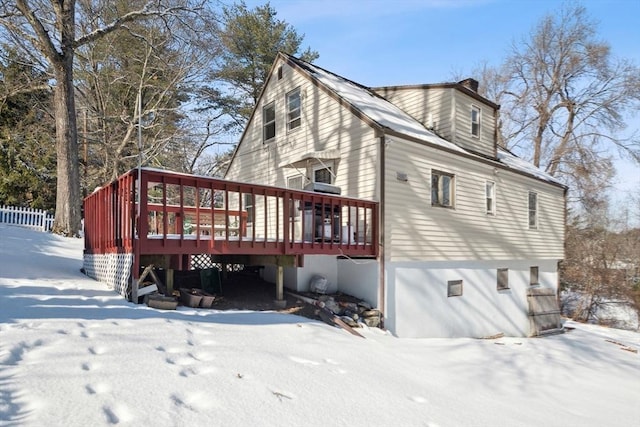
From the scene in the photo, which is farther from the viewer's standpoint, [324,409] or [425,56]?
[425,56]

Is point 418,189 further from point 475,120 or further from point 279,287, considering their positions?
point 475,120

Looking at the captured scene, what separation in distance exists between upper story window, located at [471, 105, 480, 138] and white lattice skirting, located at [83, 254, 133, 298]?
33.0 ft

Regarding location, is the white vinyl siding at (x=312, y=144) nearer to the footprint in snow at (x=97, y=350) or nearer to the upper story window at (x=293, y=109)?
the upper story window at (x=293, y=109)

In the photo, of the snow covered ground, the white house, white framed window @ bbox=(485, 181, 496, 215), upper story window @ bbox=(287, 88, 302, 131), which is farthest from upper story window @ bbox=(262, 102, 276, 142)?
the snow covered ground

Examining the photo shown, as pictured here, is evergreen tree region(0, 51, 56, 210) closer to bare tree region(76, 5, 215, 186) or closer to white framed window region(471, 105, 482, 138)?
bare tree region(76, 5, 215, 186)

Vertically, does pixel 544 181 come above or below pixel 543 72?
below

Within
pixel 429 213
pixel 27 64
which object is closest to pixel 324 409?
pixel 429 213

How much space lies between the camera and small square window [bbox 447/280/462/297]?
9.48 meters

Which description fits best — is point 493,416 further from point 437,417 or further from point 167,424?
point 167,424

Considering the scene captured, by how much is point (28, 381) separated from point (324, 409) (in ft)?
6.95

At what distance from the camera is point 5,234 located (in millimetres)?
10375

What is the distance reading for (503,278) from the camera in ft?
37.4

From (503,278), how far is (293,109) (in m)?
7.88

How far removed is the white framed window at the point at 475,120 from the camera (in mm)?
11594
